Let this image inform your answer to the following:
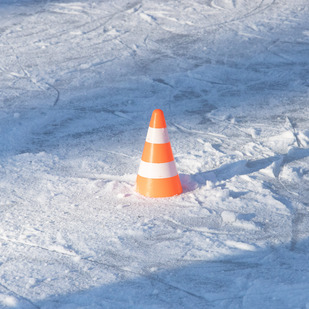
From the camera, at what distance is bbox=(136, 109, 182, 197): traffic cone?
12.6 ft

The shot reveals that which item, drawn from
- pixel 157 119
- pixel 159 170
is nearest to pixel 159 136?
pixel 157 119

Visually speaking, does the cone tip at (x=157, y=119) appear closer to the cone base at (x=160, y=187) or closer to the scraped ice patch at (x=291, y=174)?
the cone base at (x=160, y=187)

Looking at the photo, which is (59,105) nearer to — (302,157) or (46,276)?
(302,157)

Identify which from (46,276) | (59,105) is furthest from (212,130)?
(46,276)

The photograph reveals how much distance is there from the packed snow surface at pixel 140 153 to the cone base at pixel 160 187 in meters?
0.07

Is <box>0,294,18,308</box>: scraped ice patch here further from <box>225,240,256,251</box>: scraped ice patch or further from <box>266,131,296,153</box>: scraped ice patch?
<box>266,131,296,153</box>: scraped ice patch

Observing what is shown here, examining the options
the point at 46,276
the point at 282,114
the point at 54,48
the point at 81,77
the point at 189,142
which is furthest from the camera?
the point at 54,48

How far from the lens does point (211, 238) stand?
10.9ft

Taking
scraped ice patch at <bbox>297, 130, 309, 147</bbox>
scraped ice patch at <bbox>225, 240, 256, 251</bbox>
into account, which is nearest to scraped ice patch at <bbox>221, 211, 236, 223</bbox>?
scraped ice patch at <bbox>225, 240, 256, 251</bbox>

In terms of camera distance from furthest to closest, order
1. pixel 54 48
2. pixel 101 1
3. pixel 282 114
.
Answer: pixel 101 1
pixel 54 48
pixel 282 114

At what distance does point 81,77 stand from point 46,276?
152 inches

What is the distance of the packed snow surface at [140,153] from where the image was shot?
2.94 m

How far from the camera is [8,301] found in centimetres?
275

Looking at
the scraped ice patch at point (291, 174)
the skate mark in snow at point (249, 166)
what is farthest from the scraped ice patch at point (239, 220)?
the scraped ice patch at point (291, 174)
